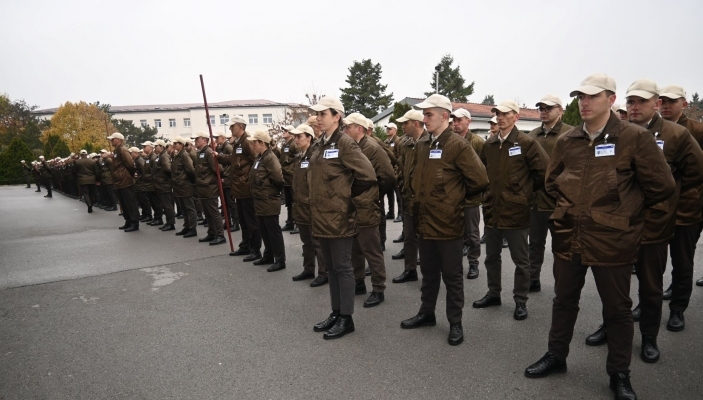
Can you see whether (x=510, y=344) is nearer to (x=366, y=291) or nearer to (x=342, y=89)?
(x=366, y=291)

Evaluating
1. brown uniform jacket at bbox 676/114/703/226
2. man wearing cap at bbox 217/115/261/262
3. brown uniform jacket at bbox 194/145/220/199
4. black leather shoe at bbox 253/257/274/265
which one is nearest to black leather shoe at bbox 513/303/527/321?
brown uniform jacket at bbox 676/114/703/226

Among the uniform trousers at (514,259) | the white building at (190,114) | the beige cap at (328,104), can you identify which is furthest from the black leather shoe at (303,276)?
the white building at (190,114)

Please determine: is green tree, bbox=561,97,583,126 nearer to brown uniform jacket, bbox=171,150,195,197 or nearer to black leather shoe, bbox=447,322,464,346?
brown uniform jacket, bbox=171,150,195,197

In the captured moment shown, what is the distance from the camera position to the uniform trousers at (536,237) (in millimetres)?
4895

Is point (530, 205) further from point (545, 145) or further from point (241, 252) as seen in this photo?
point (241, 252)

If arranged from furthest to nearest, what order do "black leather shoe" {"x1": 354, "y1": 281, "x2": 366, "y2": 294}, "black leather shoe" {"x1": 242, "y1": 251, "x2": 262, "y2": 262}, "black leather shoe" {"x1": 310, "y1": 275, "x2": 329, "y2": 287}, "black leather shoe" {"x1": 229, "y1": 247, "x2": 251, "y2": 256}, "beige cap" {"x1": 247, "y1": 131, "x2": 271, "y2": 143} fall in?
Answer: 1. "black leather shoe" {"x1": 229, "y1": 247, "x2": 251, "y2": 256}
2. "black leather shoe" {"x1": 242, "y1": 251, "x2": 262, "y2": 262}
3. "beige cap" {"x1": 247, "y1": 131, "x2": 271, "y2": 143}
4. "black leather shoe" {"x1": 310, "y1": 275, "x2": 329, "y2": 287}
5. "black leather shoe" {"x1": 354, "y1": 281, "x2": 366, "y2": 294}

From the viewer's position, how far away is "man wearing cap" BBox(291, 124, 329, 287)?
5.14 m

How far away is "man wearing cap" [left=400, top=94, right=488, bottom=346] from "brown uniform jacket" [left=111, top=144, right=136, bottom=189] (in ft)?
28.4

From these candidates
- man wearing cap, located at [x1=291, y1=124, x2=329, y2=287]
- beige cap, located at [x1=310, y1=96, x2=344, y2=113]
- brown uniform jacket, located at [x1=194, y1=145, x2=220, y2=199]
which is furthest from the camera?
brown uniform jacket, located at [x1=194, y1=145, x2=220, y2=199]

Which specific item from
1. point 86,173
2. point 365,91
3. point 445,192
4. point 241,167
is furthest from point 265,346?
point 365,91

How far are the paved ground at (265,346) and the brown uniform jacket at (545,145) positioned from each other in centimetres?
109

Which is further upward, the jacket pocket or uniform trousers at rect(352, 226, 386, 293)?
the jacket pocket

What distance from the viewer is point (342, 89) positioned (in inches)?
2058

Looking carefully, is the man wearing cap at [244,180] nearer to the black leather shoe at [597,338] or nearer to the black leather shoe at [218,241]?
the black leather shoe at [218,241]
